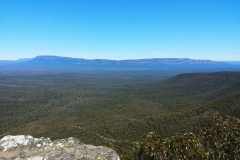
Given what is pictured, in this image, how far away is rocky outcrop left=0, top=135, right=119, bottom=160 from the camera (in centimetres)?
1698

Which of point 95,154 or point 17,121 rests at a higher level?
point 95,154

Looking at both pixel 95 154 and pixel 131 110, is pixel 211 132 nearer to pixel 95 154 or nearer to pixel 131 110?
pixel 95 154

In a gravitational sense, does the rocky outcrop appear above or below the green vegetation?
above

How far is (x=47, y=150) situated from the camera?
714 inches

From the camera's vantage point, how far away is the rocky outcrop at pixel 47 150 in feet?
55.7

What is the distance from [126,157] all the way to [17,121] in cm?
6121

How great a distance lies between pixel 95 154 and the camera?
57.0 ft

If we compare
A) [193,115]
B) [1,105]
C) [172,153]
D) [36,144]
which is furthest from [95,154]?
[1,105]

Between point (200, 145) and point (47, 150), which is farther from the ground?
point (47, 150)

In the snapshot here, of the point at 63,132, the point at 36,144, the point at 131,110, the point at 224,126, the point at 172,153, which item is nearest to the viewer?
the point at 36,144

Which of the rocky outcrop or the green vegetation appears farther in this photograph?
the green vegetation

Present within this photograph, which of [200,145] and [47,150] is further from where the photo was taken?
Result: [200,145]

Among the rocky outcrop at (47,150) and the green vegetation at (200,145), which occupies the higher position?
the rocky outcrop at (47,150)

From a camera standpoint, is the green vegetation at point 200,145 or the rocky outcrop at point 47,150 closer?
the rocky outcrop at point 47,150
